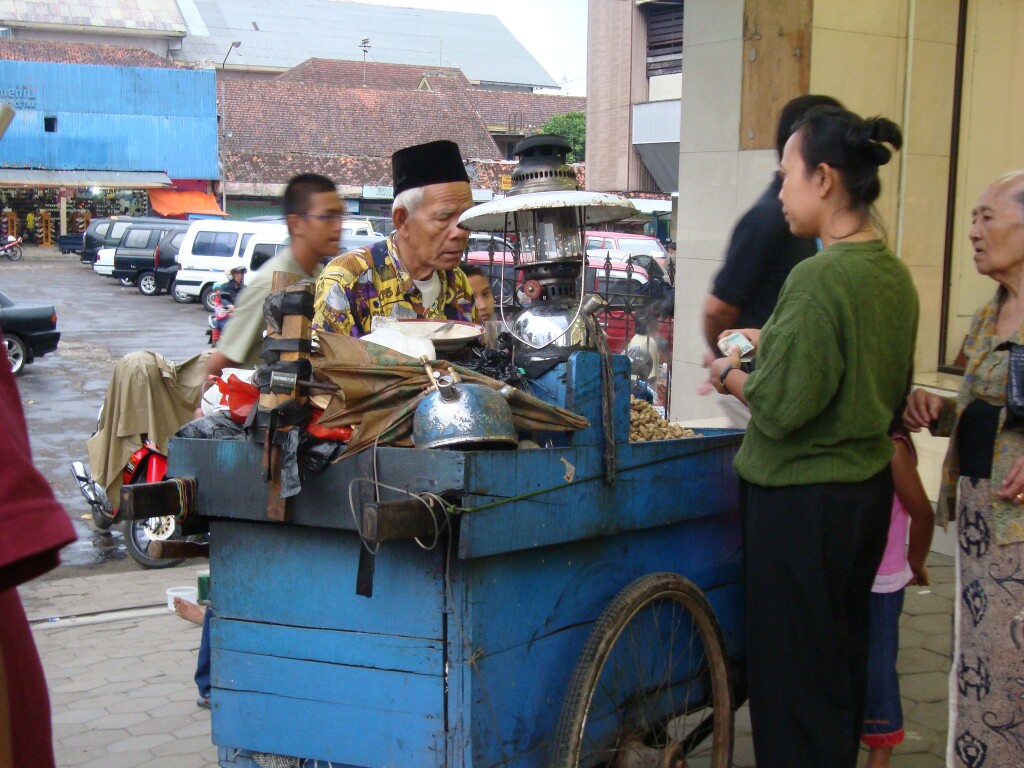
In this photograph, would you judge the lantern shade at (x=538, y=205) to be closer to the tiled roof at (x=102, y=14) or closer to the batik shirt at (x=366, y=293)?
the batik shirt at (x=366, y=293)

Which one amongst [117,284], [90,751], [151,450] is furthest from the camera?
[117,284]

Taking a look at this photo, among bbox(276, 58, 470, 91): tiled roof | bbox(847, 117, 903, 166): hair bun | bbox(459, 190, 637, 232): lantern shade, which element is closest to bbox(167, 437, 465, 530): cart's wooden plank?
bbox(459, 190, 637, 232): lantern shade

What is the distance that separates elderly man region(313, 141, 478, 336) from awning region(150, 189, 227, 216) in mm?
36151

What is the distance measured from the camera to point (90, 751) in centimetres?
381

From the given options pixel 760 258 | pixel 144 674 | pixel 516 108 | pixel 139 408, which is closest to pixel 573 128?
pixel 516 108

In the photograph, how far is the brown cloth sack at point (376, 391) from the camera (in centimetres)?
221

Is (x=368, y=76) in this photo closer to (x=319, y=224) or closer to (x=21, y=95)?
(x=21, y=95)

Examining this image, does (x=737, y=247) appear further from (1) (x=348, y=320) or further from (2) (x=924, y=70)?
(2) (x=924, y=70)

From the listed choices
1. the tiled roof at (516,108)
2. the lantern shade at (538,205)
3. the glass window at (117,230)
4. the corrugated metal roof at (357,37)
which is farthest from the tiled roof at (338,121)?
the lantern shade at (538,205)

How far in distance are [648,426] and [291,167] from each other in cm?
3771

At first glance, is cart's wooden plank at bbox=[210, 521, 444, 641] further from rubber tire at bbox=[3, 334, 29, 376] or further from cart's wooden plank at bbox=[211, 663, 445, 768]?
rubber tire at bbox=[3, 334, 29, 376]

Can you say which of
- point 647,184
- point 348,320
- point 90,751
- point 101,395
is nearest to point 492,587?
point 348,320

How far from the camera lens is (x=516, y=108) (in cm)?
4769

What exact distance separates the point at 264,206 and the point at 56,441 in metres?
30.5
